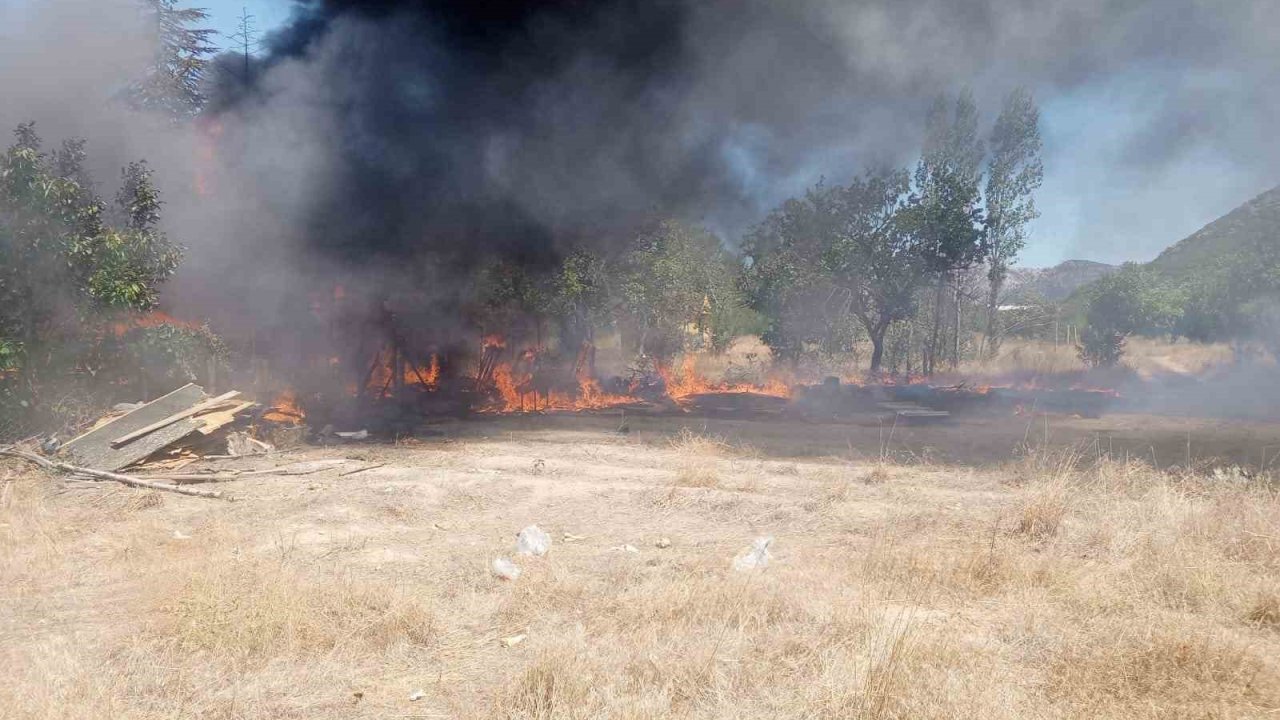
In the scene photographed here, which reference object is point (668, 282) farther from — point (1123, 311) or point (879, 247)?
point (1123, 311)

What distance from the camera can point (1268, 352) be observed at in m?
23.9

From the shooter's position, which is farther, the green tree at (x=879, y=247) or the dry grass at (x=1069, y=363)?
the dry grass at (x=1069, y=363)

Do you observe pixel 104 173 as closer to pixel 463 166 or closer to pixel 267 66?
pixel 267 66

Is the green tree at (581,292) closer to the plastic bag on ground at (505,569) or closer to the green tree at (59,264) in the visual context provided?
the green tree at (59,264)

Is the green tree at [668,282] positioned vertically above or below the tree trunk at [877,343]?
above

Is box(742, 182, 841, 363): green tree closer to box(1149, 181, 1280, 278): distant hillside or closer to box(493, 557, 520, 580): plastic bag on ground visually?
A: box(1149, 181, 1280, 278): distant hillside

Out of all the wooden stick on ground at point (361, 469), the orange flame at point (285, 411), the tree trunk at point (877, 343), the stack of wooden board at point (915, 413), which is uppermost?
the tree trunk at point (877, 343)

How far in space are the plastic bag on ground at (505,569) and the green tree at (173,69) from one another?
52.2 feet

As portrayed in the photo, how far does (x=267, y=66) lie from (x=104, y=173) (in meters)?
4.51

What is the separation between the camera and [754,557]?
5859mm

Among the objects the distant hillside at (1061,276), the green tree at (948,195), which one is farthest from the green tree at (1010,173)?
the distant hillside at (1061,276)

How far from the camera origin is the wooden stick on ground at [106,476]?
8.34 metres

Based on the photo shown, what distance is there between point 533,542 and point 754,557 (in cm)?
197

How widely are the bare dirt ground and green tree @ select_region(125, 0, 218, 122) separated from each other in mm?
11430
